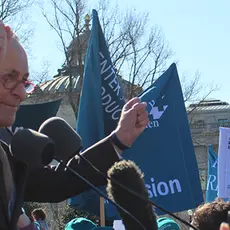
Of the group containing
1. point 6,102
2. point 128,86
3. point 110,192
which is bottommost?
point 110,192

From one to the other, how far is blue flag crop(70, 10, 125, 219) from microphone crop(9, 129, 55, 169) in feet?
10.8

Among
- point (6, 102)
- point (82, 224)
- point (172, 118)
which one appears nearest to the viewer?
point (6, 102)

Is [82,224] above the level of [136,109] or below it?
below

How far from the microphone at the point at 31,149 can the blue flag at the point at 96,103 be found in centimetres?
328

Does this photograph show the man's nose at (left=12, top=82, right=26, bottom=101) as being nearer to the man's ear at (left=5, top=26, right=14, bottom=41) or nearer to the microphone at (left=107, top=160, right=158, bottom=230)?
the man's ear at (left=5, top=26, right=14, bottom=41)

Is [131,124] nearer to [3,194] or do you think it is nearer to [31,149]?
[31,149]

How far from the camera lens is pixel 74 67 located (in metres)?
25.5

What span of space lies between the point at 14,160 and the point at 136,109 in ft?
1.91

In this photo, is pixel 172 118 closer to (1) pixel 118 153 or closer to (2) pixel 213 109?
(1) pixel 118 153

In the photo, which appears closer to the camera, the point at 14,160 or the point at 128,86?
the point at 14,160

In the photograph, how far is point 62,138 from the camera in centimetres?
216

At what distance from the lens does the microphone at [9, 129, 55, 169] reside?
188 centimetres

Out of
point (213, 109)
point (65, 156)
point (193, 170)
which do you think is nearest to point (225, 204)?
point (65, 156)

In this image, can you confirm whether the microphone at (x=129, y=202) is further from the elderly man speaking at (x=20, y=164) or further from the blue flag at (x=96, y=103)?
the blue flag at (x=96, y=103)
